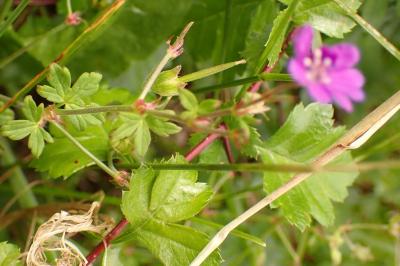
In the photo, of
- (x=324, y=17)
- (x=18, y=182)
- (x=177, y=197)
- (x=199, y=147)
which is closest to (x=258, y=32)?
(x=324, y=17)

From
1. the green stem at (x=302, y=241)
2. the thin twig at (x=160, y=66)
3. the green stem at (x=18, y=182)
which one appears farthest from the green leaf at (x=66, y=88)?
the green stem at (x=302, y=241)

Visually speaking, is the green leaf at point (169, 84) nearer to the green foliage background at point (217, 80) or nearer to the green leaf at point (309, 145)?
the green foliage background at point (217, 80)

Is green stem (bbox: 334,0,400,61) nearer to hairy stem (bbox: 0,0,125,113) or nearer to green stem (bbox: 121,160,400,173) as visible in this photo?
green stem (bbox: 121,160,400,173)

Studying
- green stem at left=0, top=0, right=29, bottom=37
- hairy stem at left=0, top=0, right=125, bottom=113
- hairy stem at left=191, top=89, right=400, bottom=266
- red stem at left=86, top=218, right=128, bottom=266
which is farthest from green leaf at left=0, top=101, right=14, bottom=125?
hairy stem at left=191, top=89, right=400, bottom=266

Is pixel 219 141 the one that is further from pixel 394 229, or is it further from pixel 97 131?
pixel 394 229

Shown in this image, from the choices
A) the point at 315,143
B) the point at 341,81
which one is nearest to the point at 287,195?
the point at 315,143
